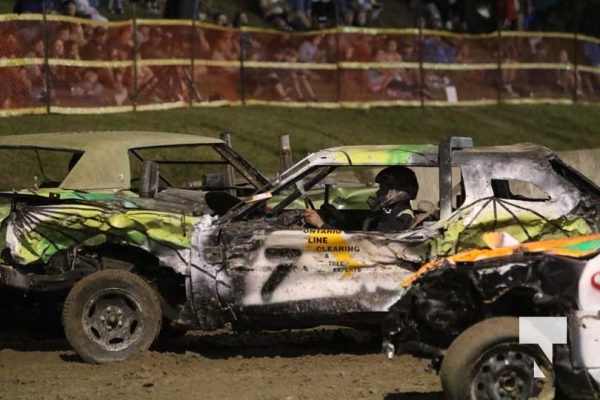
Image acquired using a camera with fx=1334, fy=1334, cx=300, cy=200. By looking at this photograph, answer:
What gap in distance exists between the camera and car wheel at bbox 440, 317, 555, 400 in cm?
677

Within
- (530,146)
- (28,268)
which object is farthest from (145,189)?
(530,146)

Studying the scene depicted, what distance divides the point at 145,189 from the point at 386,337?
12.0 feet

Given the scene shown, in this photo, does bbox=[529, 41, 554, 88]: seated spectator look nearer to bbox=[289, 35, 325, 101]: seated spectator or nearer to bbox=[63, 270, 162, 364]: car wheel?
bbox=[289, 35, 325, 101]: seated spectator

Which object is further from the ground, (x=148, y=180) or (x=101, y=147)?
(x=101, y=147)

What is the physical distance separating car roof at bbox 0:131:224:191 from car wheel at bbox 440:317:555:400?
5052 mm

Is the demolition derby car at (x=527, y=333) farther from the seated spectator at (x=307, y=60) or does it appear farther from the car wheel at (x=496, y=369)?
the seated spectator at (x=307, y=60)

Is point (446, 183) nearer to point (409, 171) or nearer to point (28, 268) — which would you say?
point (409, 171)

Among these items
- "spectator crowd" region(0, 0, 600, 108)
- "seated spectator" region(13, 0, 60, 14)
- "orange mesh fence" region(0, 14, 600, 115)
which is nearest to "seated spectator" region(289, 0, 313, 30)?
"spectator crowd" region(0, 0, 600, 108)

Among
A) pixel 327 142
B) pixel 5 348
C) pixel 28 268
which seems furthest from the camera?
pixel 327 142

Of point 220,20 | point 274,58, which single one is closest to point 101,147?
point 274,58

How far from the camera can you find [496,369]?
682 cm

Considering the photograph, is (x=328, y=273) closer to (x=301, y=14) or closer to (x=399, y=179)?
(x=399, y=179)

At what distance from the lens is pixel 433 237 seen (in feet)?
30.2

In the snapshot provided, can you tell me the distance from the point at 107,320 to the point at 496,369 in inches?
140
